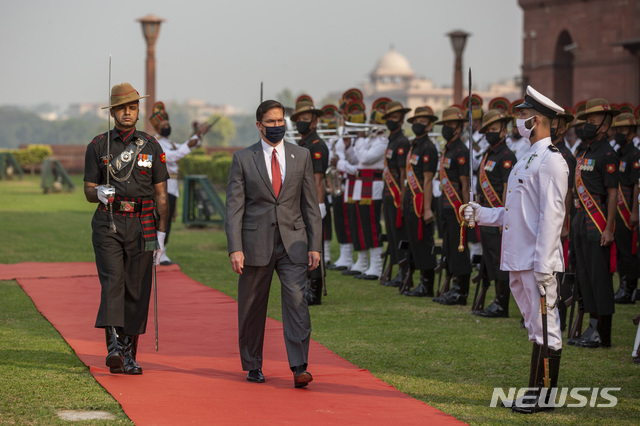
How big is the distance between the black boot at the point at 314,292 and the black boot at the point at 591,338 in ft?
10.2

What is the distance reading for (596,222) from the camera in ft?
28.4

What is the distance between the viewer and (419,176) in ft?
37.5

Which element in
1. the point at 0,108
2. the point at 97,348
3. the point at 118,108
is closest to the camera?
the point at 118,108

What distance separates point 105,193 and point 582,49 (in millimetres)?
26032

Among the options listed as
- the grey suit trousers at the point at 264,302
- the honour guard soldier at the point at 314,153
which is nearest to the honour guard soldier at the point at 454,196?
the honour guard soldier at the point at 314,153

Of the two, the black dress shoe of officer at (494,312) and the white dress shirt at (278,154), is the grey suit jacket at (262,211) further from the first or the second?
the black dress shoe of officer at (494,312)

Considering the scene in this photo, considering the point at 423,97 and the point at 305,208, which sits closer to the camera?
the point at 305,208

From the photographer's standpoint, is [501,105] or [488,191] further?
[501,105]

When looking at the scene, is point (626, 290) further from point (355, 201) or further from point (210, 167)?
point (210, 167)

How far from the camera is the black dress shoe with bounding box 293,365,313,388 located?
6742mm

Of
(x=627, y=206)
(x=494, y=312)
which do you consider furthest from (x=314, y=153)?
(x=627, y=206)

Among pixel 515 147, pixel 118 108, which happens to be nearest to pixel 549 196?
pixel 118 108

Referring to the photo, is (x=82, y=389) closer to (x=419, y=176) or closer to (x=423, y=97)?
(x=419, y=176)

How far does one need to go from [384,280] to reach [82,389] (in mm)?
6539
